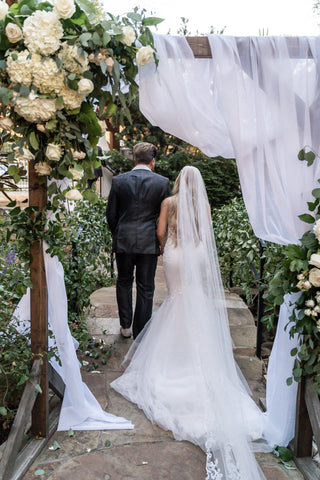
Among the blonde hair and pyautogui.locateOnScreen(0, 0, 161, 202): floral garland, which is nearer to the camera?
pyautogui.locateOnScreen(0, 0, 161, 202): floral garland

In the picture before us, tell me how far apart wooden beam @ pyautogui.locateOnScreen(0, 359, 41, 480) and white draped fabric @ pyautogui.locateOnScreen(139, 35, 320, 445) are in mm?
1519

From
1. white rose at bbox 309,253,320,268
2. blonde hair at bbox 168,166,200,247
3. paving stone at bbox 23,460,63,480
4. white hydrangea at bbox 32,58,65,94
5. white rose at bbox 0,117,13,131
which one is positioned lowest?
paving stone at bbox 23,460,63,480

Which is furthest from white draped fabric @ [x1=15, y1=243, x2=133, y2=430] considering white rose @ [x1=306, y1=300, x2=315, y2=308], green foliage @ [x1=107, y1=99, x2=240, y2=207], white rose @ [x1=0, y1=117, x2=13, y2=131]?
green foliage @ [x1=107, y1=99, x2=240, y2=207]

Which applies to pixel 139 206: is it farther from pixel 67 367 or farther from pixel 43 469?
pixel 43 469

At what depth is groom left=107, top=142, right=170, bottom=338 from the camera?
370 cm

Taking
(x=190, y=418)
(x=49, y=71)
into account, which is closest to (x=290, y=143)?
(x=49, y=71)

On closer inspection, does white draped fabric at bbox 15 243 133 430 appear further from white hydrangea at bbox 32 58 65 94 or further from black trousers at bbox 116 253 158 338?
black trousers at bbox 116 253 158 338

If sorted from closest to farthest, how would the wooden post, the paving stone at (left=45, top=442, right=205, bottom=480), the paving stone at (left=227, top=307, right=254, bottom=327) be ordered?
the paving stone at (left=45, top=442, right=205, bottom=480)
the wooden post
the paving stone at (left=227, top=307, right=254, bottom=327)

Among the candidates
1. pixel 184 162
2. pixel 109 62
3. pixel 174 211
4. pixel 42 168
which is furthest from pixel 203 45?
pixel 184 162

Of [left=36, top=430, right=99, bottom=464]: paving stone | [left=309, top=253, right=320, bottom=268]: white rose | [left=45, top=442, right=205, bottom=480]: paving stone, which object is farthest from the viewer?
[left=36, top=430, right=99, bottom=464]: paving stone

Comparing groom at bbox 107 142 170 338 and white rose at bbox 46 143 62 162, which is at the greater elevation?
white rose at bbox 46 143 62 162

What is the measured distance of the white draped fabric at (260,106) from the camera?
2.35m

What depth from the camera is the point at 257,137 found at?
7.86ft

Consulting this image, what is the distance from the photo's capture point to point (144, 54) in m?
2.09
